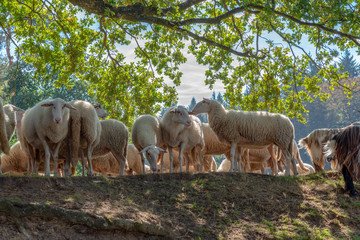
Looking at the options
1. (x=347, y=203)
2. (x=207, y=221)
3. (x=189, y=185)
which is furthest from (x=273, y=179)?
(x=207, y=221)

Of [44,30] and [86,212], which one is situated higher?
[44,30]

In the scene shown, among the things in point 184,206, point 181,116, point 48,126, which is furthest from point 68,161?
point 184,206

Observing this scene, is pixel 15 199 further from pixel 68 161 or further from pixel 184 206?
pixel 68 161

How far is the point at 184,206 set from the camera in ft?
24.6

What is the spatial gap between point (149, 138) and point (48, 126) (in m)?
3.45

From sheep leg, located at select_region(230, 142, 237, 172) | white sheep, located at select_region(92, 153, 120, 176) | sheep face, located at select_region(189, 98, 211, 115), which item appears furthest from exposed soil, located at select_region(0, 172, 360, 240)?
white sheep, located at select_region(92, 153, 120, 176)

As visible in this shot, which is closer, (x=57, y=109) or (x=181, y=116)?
(x=57, y=109)

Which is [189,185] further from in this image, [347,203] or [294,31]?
[294,31]

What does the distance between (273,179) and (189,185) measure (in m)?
2.33

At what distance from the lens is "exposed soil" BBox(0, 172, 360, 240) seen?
5.73 meters

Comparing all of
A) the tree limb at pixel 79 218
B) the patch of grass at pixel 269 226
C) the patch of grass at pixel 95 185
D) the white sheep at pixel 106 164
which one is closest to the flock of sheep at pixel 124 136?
the patch of grass at pixel 95 185

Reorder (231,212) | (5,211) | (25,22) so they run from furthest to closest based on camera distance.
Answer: (25,22)
(231,212)
(5,211)

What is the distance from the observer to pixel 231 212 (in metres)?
7.63

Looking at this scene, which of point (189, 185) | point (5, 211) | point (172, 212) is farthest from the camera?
point (189, 185)
